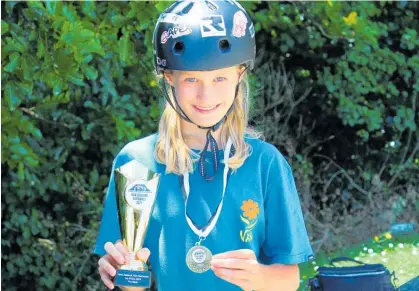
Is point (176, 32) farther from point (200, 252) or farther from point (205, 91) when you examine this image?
point (200, 252)

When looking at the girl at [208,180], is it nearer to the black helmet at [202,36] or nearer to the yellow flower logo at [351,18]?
the black helmet at [202,36]

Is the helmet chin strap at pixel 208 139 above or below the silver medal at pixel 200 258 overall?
above

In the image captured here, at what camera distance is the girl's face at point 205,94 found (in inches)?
133

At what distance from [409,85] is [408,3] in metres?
0.66

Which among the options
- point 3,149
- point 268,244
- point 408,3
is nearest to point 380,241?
point 408,3

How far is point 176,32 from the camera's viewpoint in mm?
3416

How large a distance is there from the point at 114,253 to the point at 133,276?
4.4 inches

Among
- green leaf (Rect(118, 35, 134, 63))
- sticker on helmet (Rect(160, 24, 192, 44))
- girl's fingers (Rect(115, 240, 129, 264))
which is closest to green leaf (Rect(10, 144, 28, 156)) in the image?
green leaf (Rect(118, 35, 134, 63))

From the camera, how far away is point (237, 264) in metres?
3.15

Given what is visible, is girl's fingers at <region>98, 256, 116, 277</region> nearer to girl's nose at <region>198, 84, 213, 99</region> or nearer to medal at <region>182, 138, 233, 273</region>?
medal at <region>182, 138, 233, 273</region>

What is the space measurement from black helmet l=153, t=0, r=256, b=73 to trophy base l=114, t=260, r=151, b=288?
0.67 metres

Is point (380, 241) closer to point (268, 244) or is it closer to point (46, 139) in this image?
point (46, 139)

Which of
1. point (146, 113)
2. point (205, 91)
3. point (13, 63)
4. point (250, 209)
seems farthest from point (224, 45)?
point (146, 113)

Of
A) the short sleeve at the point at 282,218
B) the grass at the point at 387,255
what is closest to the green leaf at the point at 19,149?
the grass at the point at 387,255
